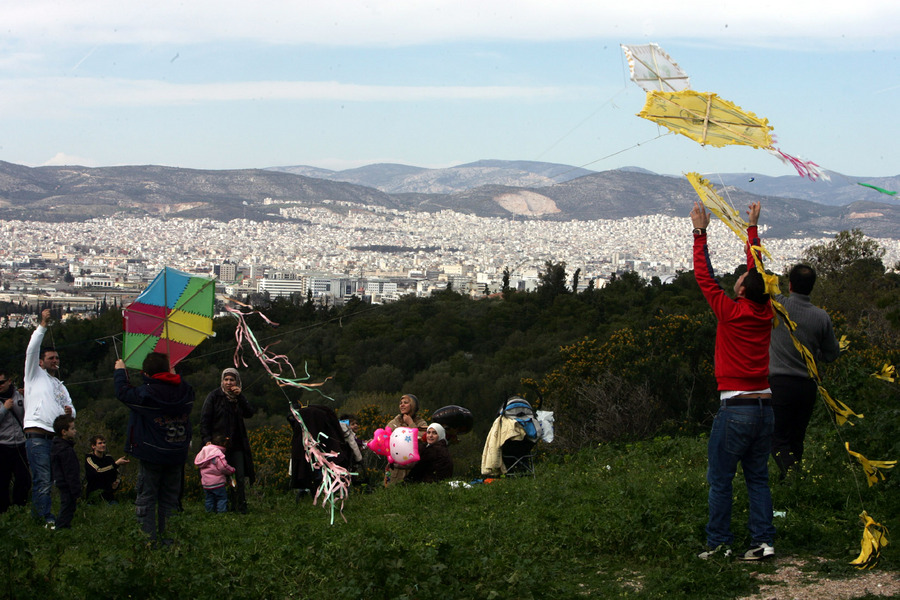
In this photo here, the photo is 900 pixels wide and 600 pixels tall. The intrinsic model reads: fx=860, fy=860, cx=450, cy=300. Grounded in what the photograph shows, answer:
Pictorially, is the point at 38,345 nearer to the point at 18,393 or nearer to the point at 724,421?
the point at 18,393

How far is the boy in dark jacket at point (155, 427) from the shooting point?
541cm

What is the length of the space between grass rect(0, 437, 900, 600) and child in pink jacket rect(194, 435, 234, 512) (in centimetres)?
34

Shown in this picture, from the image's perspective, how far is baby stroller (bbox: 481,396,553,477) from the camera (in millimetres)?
9062

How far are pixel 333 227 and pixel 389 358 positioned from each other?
3167 inches

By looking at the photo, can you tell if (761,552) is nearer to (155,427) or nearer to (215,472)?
(155,427)

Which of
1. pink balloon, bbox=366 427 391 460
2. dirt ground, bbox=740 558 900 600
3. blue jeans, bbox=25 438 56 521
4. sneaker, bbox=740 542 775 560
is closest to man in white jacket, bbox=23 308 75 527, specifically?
blue jeans, bbox=25 438 56 521

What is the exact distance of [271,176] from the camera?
137 m

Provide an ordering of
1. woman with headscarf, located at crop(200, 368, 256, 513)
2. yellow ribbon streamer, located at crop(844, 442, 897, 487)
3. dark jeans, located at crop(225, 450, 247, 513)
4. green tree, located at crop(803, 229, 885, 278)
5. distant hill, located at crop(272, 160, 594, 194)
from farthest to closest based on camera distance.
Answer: distant hill, located at crop(272, 160, 594, 194) → green tree, located at crop(803, 229, 885, 278) → dark jeans, located at crop(225, 450, 247, 513) → woman with headscarf, located at crop(200, 368, 256, 513) → yellow ribbon streamer, located at crop(844, 442, 897, 487)

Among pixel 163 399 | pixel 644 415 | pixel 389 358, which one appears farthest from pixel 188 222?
pixel 163 399

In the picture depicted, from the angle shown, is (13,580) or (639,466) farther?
(639,466)

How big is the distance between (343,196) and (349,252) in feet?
117

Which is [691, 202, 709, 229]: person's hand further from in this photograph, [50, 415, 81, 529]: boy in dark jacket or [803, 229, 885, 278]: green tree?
[803, 229, 885, 278]: green tree

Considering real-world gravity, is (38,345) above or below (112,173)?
below

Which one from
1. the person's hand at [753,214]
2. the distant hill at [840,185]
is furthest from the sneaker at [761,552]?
the distant hill at [840,185]
